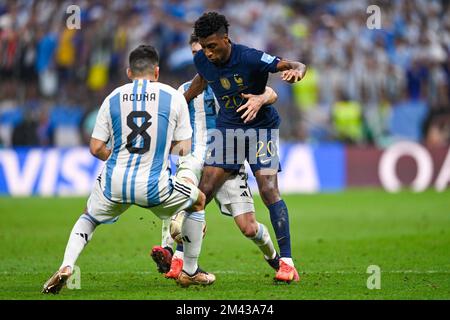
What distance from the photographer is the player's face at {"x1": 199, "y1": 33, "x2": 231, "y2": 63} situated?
8.20 meters

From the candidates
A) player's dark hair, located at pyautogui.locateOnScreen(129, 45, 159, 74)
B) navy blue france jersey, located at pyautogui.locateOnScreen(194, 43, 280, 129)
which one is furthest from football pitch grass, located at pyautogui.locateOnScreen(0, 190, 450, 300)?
player's dark hair, located at pyautogui.locateOnScreen(129, 45, 159, 74)

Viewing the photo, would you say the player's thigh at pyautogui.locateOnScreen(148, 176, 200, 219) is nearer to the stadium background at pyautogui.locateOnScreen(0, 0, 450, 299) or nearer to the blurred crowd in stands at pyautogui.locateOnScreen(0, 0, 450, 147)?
the stadium background at pyautogui.locateOnScreen(0, 0, 450, 299)

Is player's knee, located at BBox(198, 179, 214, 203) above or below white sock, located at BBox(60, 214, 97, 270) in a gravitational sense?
above

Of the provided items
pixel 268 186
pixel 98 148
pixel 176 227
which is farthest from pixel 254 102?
pixel 98 148

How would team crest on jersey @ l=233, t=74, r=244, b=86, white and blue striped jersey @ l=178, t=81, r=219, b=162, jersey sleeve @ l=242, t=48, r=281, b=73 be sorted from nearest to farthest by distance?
jersey sleeve @ l=242, t=48, r=281, b=73
team crest on jersey @ l=233, t=74, r=244, b=86
white and blue striped jersey @ l=178, t=81, r=219, b=162

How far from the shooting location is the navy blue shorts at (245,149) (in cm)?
870

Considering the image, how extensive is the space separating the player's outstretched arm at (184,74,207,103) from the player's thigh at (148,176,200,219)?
1417mm

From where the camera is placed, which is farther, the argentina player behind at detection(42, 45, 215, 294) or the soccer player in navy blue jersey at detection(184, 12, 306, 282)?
the soccer player in navy blue jersey at detection(184, 12, 306, 282)

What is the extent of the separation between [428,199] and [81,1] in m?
9.07

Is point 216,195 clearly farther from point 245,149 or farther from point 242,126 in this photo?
point 242,126

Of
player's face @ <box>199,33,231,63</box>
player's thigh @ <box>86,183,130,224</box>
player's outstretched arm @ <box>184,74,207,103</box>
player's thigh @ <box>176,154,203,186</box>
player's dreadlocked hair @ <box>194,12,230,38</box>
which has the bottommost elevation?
player's thigh @ <box>86,183,130,224</box>

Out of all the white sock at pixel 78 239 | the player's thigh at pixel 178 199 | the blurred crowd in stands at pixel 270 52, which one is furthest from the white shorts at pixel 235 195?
the blurred crowd in stands at pixel 270 52

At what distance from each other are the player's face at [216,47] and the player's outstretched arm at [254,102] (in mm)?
406

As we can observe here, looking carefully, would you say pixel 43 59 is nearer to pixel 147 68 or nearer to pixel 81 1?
pixel 81 1
